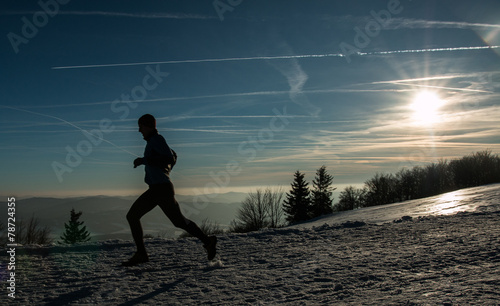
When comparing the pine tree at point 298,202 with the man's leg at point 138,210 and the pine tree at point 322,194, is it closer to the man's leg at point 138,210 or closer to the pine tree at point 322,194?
the pine tree at point 322,194

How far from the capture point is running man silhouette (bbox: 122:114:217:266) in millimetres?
5008

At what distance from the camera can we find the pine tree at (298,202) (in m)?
47.2

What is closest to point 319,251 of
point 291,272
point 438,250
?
point 291,272

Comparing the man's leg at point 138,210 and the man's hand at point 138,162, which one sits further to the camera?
the man's leg at point 138,210

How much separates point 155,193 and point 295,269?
220 centimetres

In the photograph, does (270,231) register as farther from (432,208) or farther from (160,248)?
(432,208)

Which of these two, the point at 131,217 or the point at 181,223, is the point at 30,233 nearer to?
the point at 131,217

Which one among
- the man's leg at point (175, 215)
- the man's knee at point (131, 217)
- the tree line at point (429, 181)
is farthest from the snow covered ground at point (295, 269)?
the tree line at point (429, 181)

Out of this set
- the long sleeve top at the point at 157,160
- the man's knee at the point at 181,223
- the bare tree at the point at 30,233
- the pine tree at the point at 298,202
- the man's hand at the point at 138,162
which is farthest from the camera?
the pine tree at the point at 298,202

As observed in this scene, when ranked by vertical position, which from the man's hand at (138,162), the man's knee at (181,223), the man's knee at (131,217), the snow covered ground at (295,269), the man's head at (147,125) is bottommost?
the snow covered ground at (295,269)

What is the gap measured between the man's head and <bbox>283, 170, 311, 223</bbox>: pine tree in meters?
42.5

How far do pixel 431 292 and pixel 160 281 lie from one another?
9.79ft

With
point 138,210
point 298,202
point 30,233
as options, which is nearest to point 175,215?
point 138,210

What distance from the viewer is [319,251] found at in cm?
535
